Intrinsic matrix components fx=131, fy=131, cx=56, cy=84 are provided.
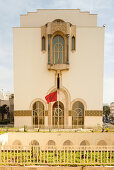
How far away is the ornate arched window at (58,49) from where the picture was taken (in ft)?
47.6

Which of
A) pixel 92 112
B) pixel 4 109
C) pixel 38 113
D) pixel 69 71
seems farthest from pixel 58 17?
pixel 4 109

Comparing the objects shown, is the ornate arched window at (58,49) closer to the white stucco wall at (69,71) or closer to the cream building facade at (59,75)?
the cream building facade at (59,75)

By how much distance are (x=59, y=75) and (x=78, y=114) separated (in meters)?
4.77

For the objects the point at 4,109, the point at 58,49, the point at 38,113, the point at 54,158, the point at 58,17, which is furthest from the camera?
the point at 4,109

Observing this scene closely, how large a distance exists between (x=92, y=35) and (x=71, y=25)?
8.39 feet

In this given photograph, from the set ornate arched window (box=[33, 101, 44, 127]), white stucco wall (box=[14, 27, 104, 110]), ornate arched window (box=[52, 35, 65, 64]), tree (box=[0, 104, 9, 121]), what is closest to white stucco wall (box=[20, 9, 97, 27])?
white stucco wall (box=[14, 27, 104, 110])

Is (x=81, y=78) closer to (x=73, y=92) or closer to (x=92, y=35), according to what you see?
(x=73, y=92)

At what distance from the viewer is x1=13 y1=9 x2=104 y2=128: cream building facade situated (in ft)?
47.0

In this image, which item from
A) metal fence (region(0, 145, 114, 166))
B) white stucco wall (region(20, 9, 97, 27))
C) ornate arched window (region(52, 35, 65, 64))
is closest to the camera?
metal fence (region(0, 145, 114, 166))

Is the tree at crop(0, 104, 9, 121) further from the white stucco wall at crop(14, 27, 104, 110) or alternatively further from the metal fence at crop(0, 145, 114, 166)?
the metal fence at crop(0, 145, 114, 166)

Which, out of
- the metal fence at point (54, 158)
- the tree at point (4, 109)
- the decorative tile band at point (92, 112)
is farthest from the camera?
the tree at point (4, 109)

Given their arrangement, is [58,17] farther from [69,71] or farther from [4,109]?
[4,109]

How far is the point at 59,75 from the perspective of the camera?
1442cm

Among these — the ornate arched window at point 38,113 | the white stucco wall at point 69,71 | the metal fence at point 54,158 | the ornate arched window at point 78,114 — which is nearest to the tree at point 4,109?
the white stucco wall at point 69,71
